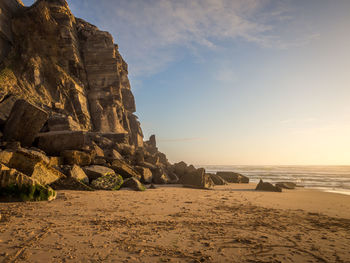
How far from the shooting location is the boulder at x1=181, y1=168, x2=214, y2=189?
11.5 metres

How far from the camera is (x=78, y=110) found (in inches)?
951

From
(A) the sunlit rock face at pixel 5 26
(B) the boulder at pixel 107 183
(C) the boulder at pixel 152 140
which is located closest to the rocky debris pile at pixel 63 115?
(B) the boulder at pixel 107 183

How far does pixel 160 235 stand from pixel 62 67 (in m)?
27.1

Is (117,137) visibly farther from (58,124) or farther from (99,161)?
(99,161)

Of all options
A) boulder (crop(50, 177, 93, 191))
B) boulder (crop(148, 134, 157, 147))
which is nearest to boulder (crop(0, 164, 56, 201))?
boulder (crop(50, 177, 93, 191))

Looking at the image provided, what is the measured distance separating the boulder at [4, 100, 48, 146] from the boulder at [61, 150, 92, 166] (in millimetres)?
1647

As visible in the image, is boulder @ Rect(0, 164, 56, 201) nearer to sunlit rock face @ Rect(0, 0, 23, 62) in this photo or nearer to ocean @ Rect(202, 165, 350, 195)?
ocean @ Rect(202, 165, 350, 195)

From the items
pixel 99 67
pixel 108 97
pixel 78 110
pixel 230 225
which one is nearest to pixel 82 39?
pixel 99 67

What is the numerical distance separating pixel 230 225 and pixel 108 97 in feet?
95.2

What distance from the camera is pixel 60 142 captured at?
32.8ft

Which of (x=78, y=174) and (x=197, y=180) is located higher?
(x=78, y=174)

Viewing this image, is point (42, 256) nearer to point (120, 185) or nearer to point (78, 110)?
point (120, 185)

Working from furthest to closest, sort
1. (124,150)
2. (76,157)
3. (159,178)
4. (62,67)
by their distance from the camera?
(62,67), (124,150), (159,178), (76,157)

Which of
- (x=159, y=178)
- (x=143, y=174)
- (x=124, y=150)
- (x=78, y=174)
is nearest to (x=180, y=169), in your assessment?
(x=159, y=178)
